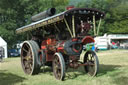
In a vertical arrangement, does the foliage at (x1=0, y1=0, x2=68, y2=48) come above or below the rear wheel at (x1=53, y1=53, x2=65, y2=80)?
above

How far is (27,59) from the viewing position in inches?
386

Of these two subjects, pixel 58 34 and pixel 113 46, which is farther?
pixel 113 46

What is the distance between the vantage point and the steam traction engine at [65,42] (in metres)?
7.48

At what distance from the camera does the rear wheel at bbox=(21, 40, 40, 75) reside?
910cm

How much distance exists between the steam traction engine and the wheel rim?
5cm

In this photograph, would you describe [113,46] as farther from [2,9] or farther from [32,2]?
[2,9]

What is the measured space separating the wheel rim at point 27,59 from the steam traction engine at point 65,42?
0.05m

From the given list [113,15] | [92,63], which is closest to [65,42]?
[92,63]

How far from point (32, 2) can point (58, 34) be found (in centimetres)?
2743

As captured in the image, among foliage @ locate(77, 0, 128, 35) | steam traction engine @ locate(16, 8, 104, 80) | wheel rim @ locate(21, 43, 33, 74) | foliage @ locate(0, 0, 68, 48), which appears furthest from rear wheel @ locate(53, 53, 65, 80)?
foliage @ locate(77, 0, 128, 35)

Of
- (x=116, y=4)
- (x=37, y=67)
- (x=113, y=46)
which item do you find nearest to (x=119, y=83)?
(x=37, y=67)

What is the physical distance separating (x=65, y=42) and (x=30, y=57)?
2.62 meters

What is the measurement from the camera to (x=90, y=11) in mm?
7715

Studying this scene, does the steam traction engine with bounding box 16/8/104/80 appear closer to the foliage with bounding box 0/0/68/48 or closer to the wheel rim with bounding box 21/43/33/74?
the wheel rim with bounding box 21/43/33/74
